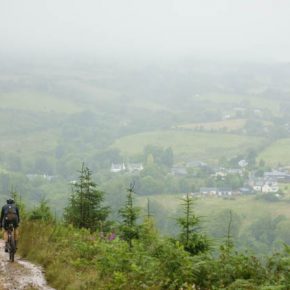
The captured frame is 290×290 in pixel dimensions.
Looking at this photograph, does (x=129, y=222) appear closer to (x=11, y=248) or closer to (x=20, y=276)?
(x=11, y=248)

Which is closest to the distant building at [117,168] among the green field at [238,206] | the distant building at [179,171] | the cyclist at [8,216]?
the distant building at [179,171]

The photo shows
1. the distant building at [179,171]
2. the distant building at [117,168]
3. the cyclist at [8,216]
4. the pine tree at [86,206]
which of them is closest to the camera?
the cyclist at [8,216]

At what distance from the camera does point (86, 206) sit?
66.5ft

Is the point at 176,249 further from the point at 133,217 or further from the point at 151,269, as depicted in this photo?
the point at 133,217

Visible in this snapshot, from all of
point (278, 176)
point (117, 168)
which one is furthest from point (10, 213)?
point (117, 168)

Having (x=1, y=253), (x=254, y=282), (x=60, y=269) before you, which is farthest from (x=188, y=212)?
(x=1, y=253)

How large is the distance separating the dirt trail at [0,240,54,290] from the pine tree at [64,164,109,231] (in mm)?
4611

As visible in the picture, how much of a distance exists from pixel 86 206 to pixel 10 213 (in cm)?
473

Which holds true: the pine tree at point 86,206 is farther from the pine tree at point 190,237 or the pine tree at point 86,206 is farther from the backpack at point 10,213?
the pine tree at point 190,237

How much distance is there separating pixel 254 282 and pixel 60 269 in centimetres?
530

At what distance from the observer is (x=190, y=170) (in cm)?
18512

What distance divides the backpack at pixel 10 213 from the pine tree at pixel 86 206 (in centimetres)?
431

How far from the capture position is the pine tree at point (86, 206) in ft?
66.0

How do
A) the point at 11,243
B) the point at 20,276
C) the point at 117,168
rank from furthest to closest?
1. the point at 117,168
2. the point at 11,243
3. the point at 20,276
